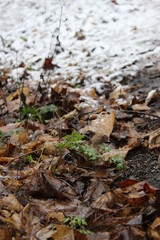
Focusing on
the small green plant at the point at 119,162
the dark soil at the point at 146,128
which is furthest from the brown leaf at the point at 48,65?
the small green plant at the point at 119,162

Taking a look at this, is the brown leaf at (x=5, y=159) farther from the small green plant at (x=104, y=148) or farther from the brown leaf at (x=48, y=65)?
the brown leaf at (x=48, y=65)

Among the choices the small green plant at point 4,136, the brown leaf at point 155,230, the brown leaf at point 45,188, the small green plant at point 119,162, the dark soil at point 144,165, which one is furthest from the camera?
the small green plant at point 4,136

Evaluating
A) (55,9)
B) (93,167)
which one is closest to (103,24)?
(55,9)


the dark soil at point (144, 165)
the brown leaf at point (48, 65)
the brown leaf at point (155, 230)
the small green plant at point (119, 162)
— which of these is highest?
the brown leaf at point (155, 230)

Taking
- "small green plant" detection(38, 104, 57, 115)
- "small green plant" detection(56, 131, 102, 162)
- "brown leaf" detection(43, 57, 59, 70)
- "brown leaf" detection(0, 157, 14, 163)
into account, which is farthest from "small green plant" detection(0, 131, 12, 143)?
"brown leaf" detection(43, 57, 59, 70)

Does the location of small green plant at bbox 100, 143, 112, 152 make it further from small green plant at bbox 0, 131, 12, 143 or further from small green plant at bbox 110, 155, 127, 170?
small green plant at bbox 0, 131, 12, 143

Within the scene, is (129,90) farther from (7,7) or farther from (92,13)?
Answer: (7,7)
